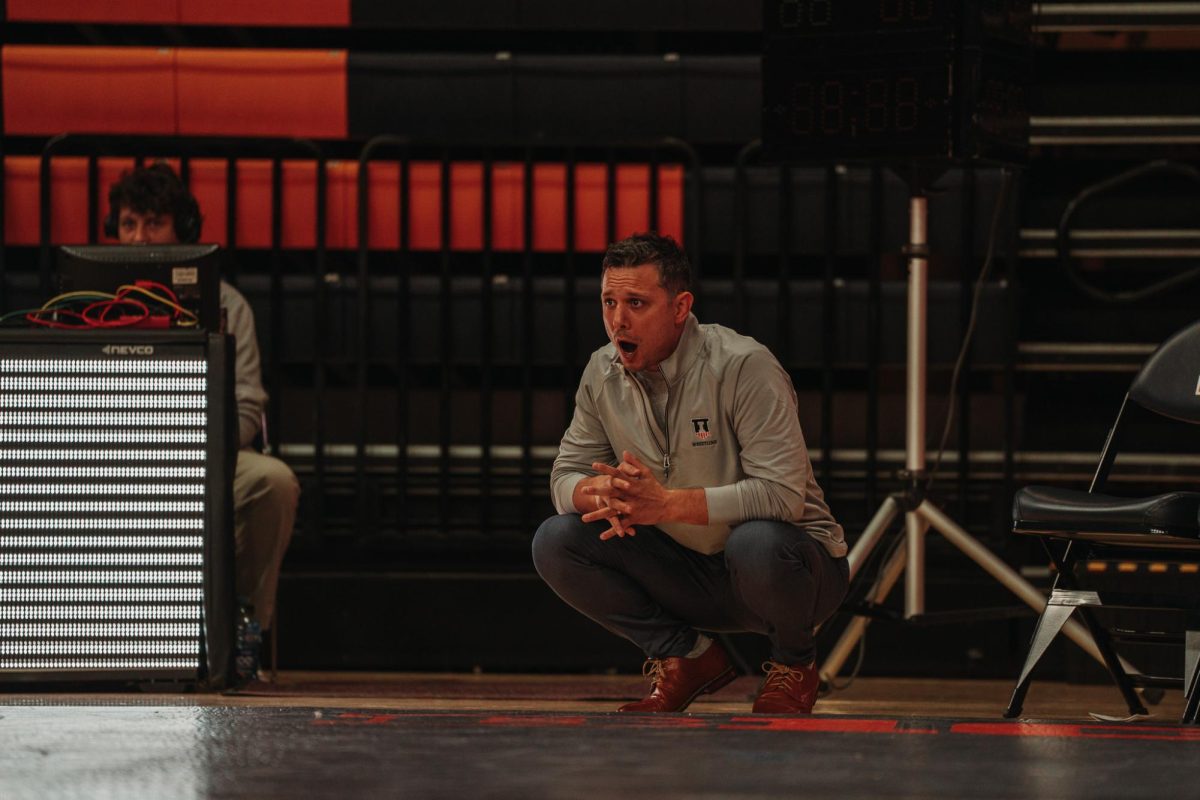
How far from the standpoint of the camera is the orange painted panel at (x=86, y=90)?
15.3 feet

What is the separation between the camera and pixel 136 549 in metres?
3.18

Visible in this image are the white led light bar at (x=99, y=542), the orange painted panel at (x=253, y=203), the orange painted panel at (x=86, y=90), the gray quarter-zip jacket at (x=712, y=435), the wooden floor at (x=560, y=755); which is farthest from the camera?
the orange painted panel at (x=86, y=90)

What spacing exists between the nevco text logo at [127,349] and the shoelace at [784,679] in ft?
4.28

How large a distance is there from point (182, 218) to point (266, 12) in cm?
115

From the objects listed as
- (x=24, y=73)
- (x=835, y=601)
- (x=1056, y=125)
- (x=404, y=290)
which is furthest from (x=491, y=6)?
(x=835, y=601)

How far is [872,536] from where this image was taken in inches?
142

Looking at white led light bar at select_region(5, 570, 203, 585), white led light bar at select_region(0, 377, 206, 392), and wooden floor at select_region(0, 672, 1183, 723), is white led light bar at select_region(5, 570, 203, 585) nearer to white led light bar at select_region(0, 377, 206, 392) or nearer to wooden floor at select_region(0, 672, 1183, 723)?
wooden floor at select_region(0, 672, 1183, 723)

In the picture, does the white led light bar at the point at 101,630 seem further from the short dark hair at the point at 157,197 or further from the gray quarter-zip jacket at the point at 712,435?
the short dark hair at the point at 157,197

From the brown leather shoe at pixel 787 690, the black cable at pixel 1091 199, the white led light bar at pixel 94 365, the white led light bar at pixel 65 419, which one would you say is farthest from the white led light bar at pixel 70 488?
the black cable at pixel 1091 199

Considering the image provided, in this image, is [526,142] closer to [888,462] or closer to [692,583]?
[888,462]

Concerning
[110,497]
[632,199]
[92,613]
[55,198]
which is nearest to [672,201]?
[632,199]

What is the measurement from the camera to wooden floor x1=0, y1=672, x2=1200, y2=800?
1636mm

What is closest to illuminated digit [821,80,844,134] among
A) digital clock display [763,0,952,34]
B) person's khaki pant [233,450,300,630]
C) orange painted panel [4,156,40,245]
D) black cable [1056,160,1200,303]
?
digital clock display [763,0,952,34]

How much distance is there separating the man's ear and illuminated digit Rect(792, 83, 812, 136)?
87cm
